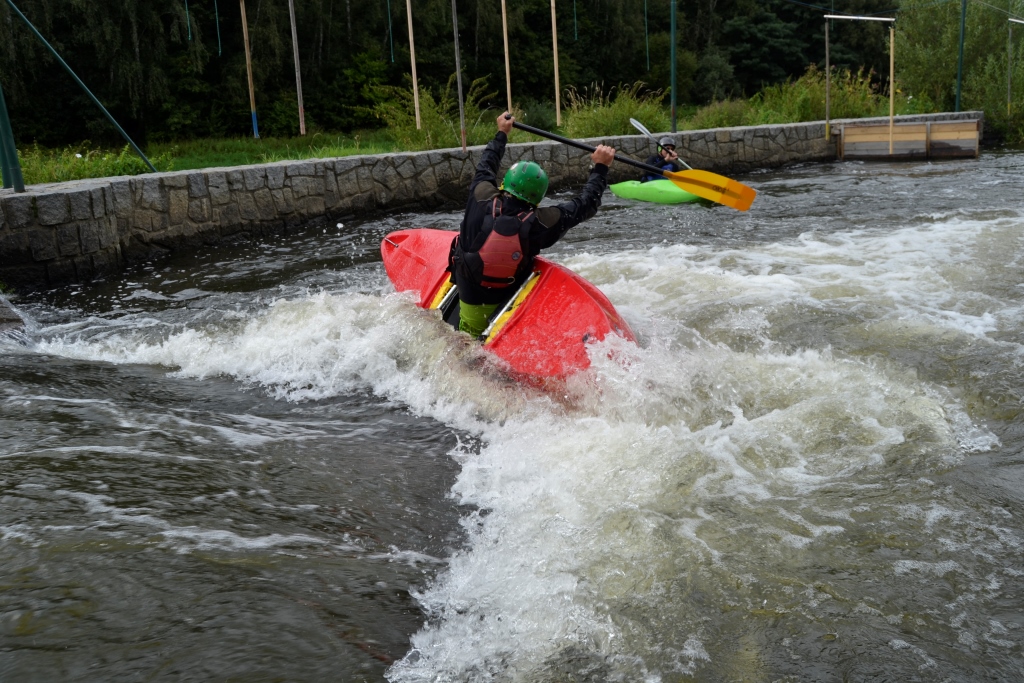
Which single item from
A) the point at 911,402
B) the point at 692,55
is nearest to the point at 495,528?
the point at 911,402

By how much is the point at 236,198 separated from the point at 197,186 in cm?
47

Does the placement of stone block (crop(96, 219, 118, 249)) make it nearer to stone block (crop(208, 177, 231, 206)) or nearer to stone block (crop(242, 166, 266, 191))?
stone block (crop(208, 177, 231, 206))

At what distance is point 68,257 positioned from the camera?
709cm

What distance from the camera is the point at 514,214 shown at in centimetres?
448

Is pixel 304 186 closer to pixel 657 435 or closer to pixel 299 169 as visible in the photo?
pixel 299 169

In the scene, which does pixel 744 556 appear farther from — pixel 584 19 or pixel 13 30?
pixel 584 19

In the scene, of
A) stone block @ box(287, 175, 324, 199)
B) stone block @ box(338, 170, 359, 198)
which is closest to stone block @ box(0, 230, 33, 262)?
stone block @ box(287, 175, 324, 199)

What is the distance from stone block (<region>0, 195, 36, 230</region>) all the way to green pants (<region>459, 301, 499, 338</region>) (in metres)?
4.05

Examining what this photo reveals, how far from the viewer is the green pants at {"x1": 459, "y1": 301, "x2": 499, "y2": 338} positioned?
15.6 ft

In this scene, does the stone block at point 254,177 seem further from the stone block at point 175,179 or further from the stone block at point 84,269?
the stone block at point 84,269

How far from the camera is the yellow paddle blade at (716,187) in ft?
20.6

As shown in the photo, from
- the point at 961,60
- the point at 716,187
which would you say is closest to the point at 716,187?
the point at 716,187

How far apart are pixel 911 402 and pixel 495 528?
2.18 m

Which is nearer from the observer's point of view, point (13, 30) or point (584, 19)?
point (13, 30)
